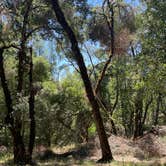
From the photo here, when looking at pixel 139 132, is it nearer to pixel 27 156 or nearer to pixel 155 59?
pixel 27 156

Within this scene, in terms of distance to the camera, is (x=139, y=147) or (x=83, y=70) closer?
(x=83, y=70)

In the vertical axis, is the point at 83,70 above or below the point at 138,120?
above

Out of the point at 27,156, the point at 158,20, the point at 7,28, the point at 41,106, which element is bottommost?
the point at 27,156

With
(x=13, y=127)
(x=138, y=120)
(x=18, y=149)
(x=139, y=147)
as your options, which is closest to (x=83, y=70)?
(x=13, y=127)

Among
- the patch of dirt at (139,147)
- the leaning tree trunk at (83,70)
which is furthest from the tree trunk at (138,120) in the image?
the leaning tree trunk at (83,70)

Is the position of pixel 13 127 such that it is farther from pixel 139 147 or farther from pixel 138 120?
pixel 138 120

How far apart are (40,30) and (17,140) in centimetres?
537

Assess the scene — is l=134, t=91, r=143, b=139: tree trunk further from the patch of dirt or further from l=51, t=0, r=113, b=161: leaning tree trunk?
l=51, t=0, r=113, b=161: leaning tree trunk

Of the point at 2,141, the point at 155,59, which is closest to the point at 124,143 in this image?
the point at 155,59

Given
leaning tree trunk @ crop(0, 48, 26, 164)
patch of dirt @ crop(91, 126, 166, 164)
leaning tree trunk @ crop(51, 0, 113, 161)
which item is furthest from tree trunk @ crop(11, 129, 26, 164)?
patch of dirt @ crop(91, 126, 166, 164)

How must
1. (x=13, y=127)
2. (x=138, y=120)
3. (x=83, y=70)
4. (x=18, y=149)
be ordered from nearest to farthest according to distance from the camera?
1. (x=83, y=70)
2. (x=13, y=127)
3. (x=18, y=149)
4. (x=138, y=120)

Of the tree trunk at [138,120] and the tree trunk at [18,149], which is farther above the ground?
the tree trunk at [138,120]

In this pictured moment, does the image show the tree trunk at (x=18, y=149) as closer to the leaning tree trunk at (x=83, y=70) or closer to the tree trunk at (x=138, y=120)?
the leaning tree trunk at (x=83, y=70)

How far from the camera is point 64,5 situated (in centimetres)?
1659
